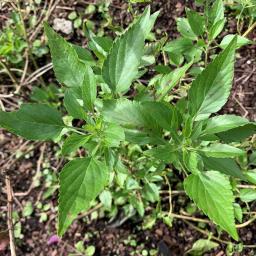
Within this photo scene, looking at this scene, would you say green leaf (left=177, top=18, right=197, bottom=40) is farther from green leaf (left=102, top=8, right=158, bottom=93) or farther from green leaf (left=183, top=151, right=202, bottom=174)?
green leaf (left=183, top=151, right=202, bottom=174)

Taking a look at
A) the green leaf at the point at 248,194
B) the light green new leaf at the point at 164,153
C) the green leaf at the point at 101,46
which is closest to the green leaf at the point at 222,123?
the light green new leaf at the point at 164,153

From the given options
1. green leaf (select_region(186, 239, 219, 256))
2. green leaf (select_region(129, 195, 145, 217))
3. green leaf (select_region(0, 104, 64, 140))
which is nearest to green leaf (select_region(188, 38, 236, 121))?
green leaf (select_region(0, 104, 64, 140))

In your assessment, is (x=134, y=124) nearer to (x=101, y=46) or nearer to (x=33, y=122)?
(x=33, y=122)

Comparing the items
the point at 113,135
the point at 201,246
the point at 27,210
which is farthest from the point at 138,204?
the point at 113,135

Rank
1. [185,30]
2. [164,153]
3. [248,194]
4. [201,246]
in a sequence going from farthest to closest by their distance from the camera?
[201,246], [248,194], [185,30], [164,153]

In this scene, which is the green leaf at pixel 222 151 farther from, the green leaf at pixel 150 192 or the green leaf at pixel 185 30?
the green leaf at pixel 150 192
